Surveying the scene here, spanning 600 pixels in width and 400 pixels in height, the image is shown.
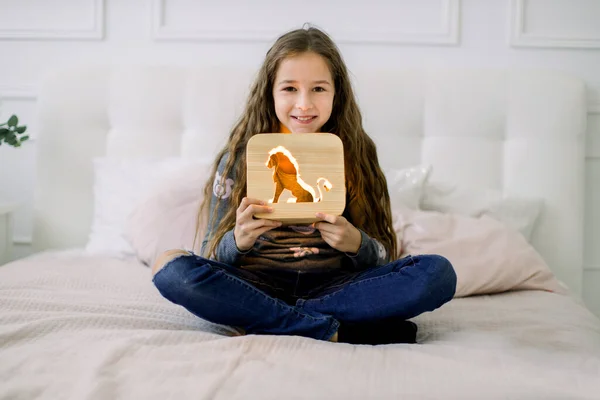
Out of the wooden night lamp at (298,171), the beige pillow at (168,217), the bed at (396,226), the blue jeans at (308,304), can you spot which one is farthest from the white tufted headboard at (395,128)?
the blue jeans at (308,304)

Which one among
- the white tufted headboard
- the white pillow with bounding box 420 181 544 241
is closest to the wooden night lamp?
the white pillow with bounding box 420 181 544 241

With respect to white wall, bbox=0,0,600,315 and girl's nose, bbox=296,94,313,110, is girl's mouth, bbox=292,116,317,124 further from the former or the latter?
white wall, bbox=0,0,600,315

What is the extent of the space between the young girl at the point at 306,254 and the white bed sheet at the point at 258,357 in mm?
83

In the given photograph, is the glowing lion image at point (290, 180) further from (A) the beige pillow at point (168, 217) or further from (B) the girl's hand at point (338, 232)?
A: (A) the beige pillow at point (168, 217)

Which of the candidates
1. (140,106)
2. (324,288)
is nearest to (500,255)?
(324,288)

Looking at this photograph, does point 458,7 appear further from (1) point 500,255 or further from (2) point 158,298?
(2) point 158,298

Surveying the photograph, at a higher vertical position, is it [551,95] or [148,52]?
[148,52]

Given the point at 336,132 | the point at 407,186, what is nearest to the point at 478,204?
the point at 407,186

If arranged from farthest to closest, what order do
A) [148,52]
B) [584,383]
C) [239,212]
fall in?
[148,52]
[239,212]
[584,383]

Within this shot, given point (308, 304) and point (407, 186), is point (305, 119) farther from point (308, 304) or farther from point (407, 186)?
point (407, 186)

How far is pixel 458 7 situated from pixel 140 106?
1149mm

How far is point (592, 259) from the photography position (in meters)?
2.25

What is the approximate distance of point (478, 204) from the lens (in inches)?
77.1

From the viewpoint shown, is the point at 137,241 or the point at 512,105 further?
the point at 512,105
